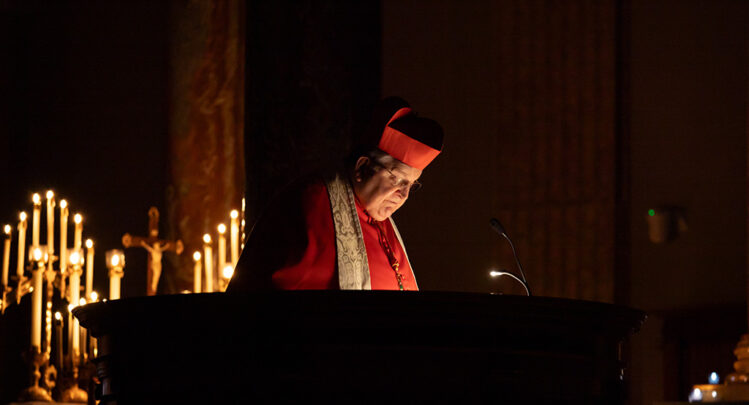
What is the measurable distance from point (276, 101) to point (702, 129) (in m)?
3.56

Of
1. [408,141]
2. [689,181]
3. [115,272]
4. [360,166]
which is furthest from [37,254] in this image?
[689,181]

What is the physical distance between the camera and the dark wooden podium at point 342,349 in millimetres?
2037

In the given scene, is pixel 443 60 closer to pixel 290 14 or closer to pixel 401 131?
pixel 290 14

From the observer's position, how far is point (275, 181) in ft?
16.0

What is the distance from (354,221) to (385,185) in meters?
0.13

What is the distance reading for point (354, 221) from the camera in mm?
3398

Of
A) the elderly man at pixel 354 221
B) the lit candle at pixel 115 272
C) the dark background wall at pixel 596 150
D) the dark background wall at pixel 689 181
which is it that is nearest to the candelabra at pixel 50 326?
the lit candle at pixel 115 272

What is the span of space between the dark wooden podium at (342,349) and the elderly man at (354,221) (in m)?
0.83

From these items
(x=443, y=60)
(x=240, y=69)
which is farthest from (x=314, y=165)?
(x=443, y=60)

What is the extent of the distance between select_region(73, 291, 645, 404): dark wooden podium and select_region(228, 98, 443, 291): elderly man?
83cm

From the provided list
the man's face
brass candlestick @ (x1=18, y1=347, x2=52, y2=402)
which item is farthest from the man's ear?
brass candlestick @ (x1=18, y1=347, x2=52, y2=402)

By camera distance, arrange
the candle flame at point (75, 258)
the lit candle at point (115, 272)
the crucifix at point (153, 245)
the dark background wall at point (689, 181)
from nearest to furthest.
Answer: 1. the lit candle at point (115, 272)
2. the candle flame at point (75, 258)
3. the crucifix at point (153, 245)
4. the dark background wall at point (689, 181)

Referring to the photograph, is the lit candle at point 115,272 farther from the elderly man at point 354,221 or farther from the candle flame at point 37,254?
the elderly man at point 354,221

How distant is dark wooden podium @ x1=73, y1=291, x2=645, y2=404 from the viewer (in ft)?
6.68
